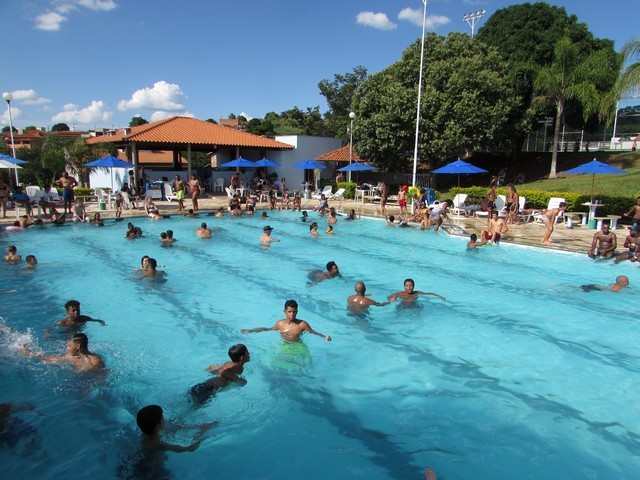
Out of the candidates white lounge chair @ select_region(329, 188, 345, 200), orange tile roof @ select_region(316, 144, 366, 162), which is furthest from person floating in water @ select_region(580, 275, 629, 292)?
orange tile roof @ select_region(316, 144, 366, 162)

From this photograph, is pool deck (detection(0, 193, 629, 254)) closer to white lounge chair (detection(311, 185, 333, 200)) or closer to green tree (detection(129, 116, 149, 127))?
white lounge chair (detection(311, 185, 333, 200))

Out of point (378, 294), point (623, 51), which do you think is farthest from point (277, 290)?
point (623, 51)

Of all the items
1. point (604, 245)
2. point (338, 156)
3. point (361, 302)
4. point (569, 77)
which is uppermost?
point (569, 77)

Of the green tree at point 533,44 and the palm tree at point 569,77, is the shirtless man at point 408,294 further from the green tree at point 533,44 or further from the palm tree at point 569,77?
the green tree at point 533,44

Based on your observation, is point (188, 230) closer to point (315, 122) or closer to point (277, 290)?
point (277, 290)

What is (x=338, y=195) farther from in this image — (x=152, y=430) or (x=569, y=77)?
(x=152, y=430)

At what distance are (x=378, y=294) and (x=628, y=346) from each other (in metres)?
4.53

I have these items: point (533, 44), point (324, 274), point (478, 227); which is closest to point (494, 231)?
point (478, 227)

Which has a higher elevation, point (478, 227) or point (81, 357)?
point (478, 227)

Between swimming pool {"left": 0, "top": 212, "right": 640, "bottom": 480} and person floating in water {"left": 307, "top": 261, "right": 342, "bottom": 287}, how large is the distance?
171mm

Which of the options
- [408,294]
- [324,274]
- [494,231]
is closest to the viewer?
[408,294]

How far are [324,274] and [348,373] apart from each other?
417cm

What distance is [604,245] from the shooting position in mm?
11641

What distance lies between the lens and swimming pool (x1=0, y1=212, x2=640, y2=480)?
15.4ft
